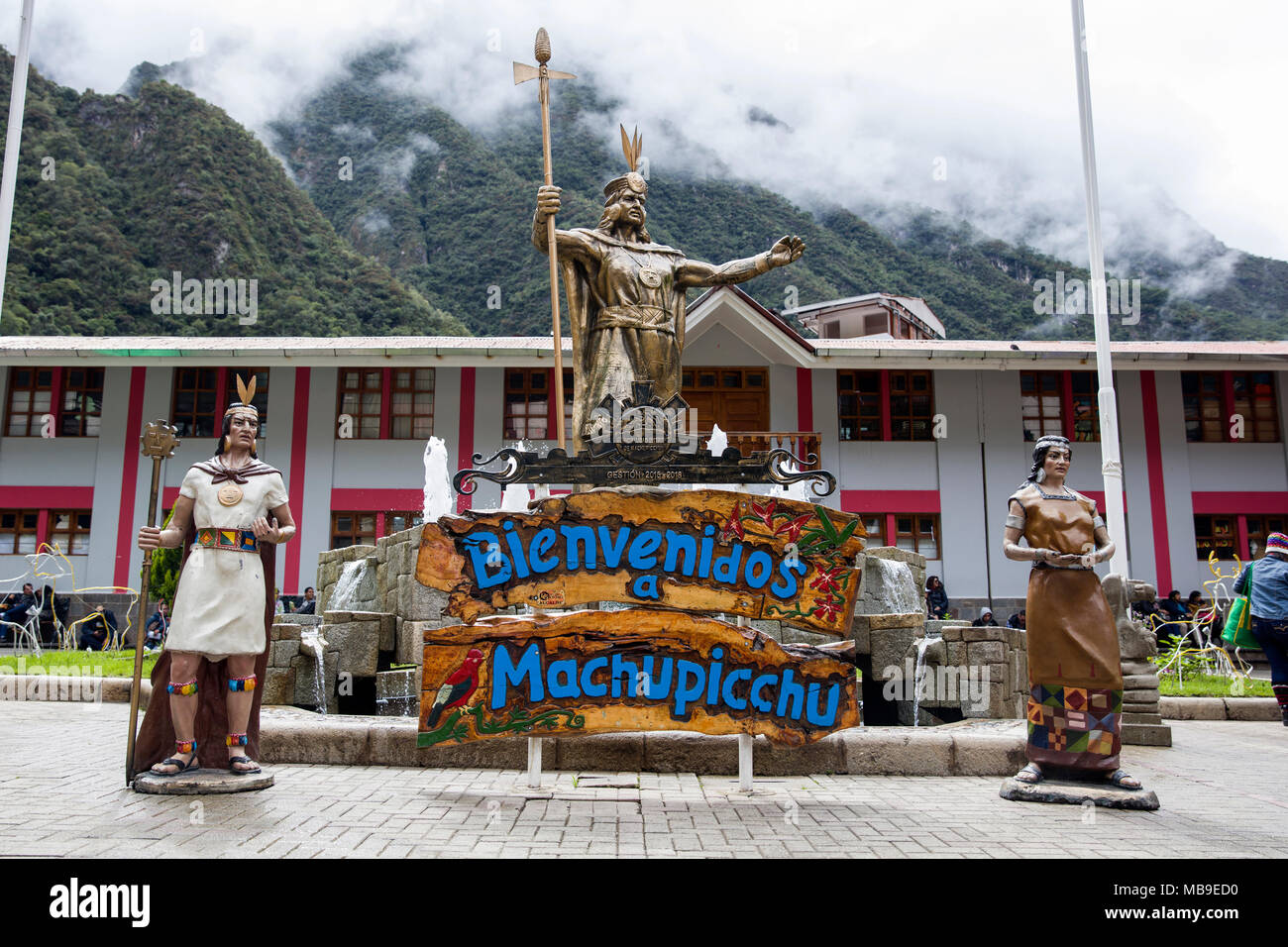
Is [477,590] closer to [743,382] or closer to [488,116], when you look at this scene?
[743,382]

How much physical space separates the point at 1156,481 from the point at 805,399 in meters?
8.13

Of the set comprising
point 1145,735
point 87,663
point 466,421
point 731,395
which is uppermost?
point 731,395

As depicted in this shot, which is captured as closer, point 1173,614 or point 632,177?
point 632,177

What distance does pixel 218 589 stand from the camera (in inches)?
203

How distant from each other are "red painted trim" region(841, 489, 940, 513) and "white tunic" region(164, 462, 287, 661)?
55.3 feet

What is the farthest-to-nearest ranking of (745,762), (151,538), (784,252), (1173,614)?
(1173,614)
(784,252)
(745,762)
(151,538)

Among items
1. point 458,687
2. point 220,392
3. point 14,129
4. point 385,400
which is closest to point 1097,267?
point 458,687

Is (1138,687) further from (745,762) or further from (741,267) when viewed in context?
(741,267)

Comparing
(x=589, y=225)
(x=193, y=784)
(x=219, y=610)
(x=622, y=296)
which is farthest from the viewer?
(x=589, y=225)

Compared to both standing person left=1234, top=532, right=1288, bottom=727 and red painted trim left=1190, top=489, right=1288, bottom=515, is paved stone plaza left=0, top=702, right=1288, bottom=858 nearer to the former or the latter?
standing person left=1234, top=532, right=1288, bottom=727

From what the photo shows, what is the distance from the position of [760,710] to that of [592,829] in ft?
4.49

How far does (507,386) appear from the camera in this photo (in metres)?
21.3

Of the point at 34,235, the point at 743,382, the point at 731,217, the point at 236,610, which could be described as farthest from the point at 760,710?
the point at 731,217

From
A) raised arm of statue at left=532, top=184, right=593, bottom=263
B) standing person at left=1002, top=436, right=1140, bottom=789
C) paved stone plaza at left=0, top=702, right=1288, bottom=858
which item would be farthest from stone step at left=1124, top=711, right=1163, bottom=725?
raised arm of statue at left=532, top=184, right=593, bottom=263
